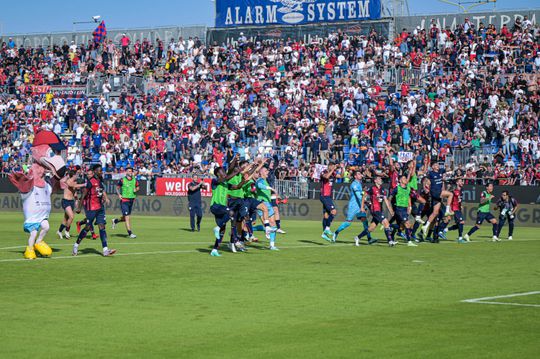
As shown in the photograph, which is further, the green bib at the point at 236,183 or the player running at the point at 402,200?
the player running at the point at 402,200

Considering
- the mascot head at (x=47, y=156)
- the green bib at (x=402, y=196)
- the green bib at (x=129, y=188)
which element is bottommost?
the green bib at (x=402, y=196)

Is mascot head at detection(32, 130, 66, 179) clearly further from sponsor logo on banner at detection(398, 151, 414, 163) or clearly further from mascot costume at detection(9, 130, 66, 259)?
sponsor logo on banner at detection(398, 151, 414, 163)

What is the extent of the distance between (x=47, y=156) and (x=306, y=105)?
104 ft

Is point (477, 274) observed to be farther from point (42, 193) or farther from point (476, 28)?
point (476, 28)

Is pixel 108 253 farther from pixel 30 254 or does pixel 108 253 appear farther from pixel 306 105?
pixel 306 105

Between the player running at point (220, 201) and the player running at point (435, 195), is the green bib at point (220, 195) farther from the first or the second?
the player running at point (435, 195)

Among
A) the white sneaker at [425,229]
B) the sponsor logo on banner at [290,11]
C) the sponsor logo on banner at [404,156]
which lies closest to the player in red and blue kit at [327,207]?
the white sneaker at [425,229]

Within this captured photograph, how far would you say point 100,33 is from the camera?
65.5m

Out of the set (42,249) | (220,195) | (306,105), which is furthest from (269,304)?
(306,105)

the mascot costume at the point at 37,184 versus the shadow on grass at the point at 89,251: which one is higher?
the mascot costume at the point at 37,184

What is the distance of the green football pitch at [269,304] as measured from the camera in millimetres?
10195

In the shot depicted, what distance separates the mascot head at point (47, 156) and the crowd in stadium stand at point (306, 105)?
958 inches

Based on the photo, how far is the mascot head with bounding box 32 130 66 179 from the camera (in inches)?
789

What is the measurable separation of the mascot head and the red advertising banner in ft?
93.0
